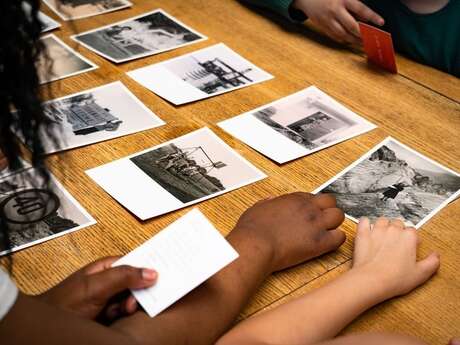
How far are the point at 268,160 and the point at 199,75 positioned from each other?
1.20ft

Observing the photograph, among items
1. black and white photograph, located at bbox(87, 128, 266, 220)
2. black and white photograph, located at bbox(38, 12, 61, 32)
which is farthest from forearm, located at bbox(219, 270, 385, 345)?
black and white photograph, located at bbox(38, 12, 61, 32)

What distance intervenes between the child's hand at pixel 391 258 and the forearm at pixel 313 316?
25 millimetres

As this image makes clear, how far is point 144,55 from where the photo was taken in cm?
163

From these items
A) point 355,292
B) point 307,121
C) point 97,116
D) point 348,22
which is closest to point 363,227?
point 355,292

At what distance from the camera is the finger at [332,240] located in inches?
42.0

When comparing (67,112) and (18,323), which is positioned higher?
(18,323)

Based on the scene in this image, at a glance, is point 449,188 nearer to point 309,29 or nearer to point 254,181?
point 254,181

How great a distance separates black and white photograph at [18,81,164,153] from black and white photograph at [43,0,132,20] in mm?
413

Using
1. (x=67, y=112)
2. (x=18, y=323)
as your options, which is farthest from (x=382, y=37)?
(x=18, y=323)

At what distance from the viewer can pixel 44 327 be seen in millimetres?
743

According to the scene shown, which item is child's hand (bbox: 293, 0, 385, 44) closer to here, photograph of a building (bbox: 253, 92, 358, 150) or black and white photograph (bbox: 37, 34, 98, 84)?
photograph of a building (bbox: 253, 92, 358, 150)

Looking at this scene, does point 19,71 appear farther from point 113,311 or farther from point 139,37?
point 139,37

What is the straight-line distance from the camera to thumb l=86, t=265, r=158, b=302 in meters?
0.87

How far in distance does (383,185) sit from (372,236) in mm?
179
